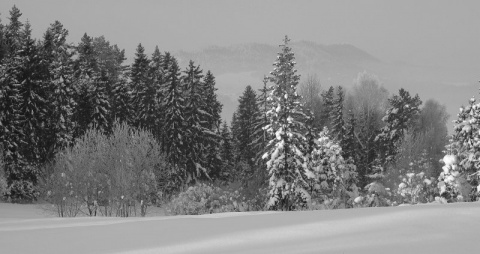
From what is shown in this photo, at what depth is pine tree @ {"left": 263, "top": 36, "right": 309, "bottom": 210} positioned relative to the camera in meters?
32.6

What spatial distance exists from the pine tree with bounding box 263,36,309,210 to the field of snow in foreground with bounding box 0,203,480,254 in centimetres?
2213

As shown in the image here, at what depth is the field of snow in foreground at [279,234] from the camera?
7.23m

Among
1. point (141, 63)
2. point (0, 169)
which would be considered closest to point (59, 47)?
point (141, 63)

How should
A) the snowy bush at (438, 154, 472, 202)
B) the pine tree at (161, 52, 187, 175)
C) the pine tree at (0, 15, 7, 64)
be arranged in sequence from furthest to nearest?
the pine tree at (161, 52, 187, 175)
the pine tree at (0, 15, 7, 64)
the snowy bush at (438, 154, 472, 202)

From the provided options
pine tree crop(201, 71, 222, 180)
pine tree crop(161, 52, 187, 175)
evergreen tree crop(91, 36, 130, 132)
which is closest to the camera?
pine tree crop(161, 52, 187, 175)

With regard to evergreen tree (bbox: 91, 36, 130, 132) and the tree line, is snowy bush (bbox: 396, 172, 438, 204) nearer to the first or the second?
the tree line

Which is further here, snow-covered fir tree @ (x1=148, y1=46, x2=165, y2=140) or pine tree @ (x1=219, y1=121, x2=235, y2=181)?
pine tree @ (x1=219, y1=121, x2=235, y2=181)

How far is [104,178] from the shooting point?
36938mm

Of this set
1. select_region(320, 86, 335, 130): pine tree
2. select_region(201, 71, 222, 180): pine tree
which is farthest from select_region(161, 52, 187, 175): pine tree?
select_region(320, 86, 335, 130): pine tree

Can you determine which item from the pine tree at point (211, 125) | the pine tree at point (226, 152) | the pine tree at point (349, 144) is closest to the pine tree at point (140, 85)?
the pine tree at point (211, 125)

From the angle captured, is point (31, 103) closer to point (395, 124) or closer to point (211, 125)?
point (211, 125)

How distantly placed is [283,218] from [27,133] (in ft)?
132

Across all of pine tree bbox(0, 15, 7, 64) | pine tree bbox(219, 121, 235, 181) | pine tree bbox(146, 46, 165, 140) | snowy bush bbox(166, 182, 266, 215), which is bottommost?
snowy bush bbox(166, 182, 266, 215)

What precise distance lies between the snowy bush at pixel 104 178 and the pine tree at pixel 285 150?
10438 mm
